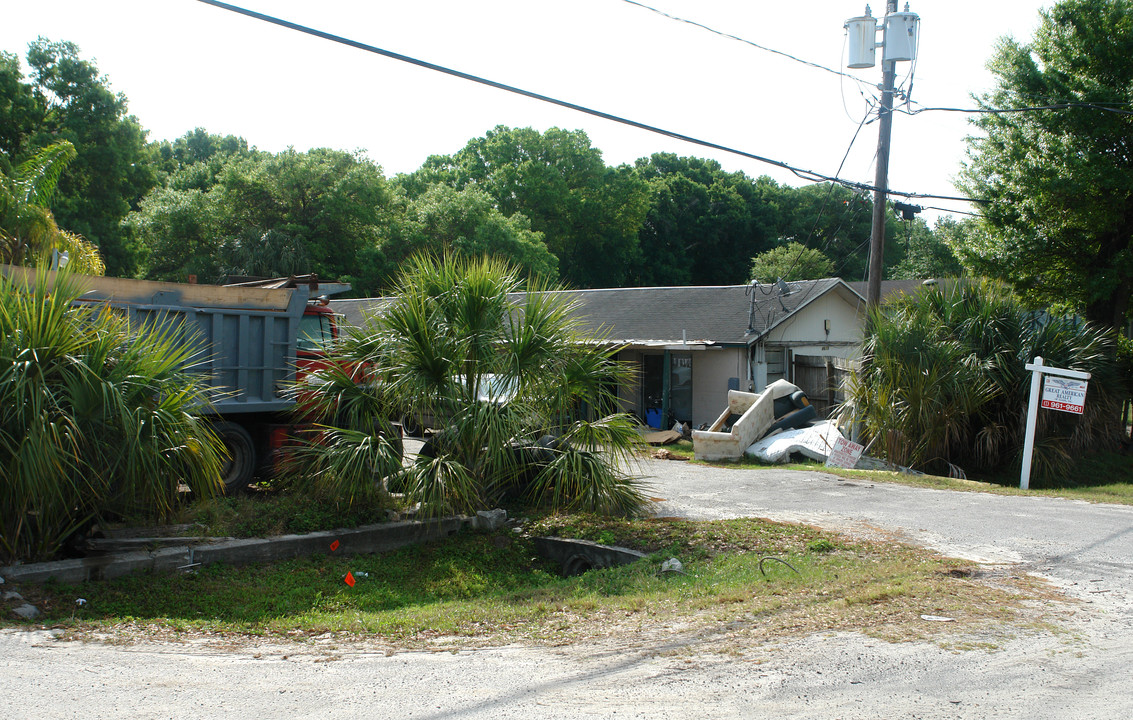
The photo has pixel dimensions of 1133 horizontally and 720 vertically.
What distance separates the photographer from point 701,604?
6.39 meters

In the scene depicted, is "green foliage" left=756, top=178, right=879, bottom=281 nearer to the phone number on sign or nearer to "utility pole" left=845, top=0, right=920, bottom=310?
"utility pole" left=845, top=0, right=920, bottom=310

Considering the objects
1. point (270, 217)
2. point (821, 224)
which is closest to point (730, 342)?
point (270, 217)

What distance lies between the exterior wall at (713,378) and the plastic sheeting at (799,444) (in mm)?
3713

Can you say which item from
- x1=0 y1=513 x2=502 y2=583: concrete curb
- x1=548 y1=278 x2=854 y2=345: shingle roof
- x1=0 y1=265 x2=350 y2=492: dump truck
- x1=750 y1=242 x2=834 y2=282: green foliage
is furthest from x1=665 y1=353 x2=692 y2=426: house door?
x1=750 y1=242 x2=834 y2=282: green foliage

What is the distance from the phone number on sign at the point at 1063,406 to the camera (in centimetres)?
1294

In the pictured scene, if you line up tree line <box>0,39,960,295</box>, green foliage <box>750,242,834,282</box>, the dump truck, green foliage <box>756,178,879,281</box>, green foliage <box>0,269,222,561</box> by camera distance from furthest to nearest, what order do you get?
green foliage <box>756,178,879,281</box> < green foliage <box>750,242,834,282</box> < tree line <box>0,39,960,295</box> < the dump truck < green foliage <box>0,269,222,561</box>

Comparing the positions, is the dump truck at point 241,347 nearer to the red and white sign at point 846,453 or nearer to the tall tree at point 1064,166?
the red and white sign at point 846,453

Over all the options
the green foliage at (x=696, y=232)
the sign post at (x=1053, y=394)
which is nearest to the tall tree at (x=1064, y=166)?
the sign post at (x=1053, y=394)

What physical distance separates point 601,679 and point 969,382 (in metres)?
12.2

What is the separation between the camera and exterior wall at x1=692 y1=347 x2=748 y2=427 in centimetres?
2076

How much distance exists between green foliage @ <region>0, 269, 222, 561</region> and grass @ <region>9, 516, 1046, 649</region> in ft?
2.34

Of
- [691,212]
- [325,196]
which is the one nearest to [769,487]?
[325,196]

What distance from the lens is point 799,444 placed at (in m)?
16.5

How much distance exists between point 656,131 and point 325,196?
27137 millimetres
